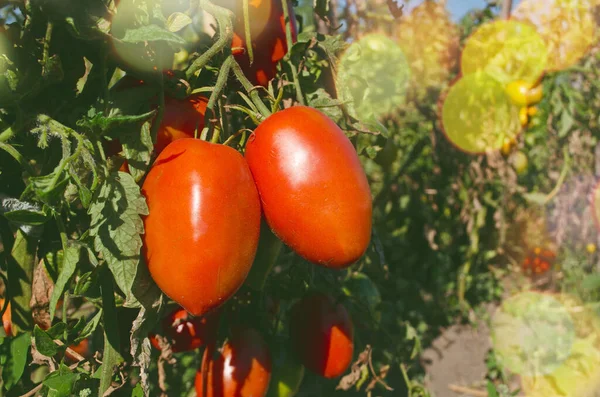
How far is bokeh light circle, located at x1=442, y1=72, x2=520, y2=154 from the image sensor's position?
77.1 inches

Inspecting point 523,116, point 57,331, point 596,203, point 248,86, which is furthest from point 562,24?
point 57,331

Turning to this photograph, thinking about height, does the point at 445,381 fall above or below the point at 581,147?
below

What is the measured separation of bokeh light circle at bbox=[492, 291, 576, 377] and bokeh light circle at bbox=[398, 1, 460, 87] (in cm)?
110

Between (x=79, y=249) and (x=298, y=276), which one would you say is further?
(x=298, y=276)

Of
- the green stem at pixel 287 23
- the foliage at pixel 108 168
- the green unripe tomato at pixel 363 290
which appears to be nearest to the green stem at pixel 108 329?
the foliage at pixel 108 168

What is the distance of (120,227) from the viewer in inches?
18.7

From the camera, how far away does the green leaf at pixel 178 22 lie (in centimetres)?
52

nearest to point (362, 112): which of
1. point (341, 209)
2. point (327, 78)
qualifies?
point (327, 78)

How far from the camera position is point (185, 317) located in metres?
0.77

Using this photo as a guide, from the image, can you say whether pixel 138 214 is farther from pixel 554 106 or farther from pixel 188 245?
pixel 554 106

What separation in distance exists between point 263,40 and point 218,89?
0.61 feet

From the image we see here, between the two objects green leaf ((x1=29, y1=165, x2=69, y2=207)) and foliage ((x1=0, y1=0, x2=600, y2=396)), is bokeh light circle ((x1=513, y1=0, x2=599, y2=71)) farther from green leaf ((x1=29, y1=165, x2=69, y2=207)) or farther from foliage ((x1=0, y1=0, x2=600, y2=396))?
green leaf ((x1=29, y1=165, x2=69, y2=207))

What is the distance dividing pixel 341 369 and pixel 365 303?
0.54 feet

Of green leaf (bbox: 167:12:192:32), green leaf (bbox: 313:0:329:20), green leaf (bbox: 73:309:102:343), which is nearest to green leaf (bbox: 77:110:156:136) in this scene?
green leaf (bbox: 167:12:192:32)
